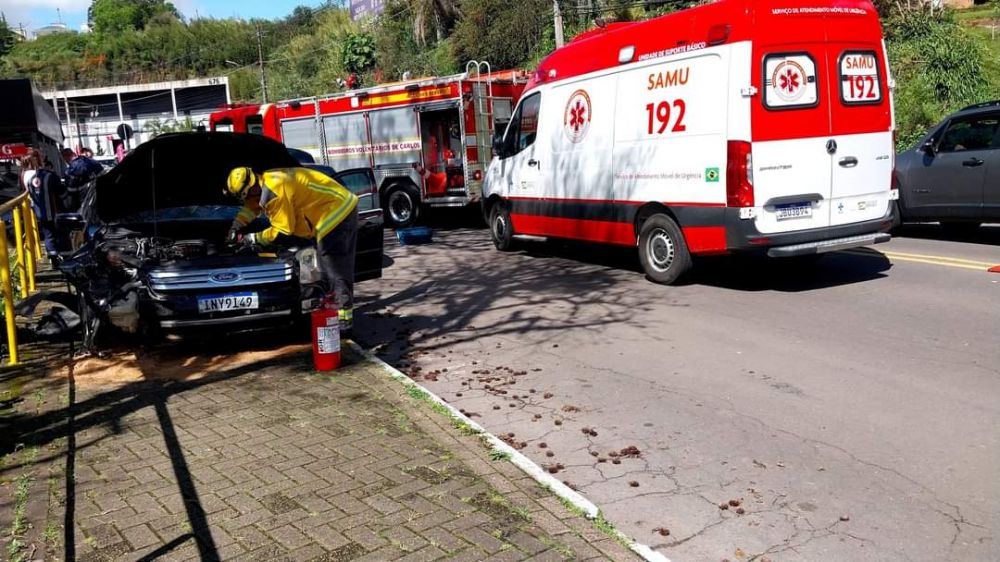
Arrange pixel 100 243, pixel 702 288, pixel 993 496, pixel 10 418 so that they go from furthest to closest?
pixel 702 288, pixel 100 243, pixel 10 418, pixel 993 496

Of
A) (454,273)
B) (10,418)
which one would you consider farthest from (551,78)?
(10,418)

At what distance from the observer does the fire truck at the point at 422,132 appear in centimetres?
1603

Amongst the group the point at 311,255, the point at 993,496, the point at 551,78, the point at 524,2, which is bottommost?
the point at 993,496

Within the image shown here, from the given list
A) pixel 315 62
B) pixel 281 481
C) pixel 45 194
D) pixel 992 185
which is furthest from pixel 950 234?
pixel 315 62

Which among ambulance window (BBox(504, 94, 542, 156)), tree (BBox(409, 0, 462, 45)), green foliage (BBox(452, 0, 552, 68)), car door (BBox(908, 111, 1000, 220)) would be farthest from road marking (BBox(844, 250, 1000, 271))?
tree (BBox(409, 0, 462, 45))

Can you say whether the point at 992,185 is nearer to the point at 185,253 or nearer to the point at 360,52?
the point at 185,253

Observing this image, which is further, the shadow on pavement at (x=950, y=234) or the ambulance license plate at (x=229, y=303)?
the shadow on pavement at (x=950, y=234)

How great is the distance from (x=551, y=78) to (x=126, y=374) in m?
6.82

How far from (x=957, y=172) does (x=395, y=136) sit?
10412 millimetres

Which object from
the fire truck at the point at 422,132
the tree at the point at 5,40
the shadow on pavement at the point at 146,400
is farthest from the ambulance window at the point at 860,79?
the tree at the point at 5,40

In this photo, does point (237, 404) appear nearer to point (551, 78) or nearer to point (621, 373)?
point (621, 373)

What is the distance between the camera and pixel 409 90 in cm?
1691

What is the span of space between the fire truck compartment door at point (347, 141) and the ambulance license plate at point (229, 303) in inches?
450

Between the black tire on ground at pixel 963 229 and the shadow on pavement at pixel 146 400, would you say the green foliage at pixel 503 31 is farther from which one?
the shadow on pavement at pixel 146 400
